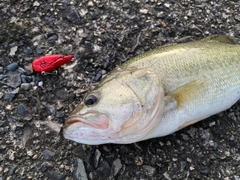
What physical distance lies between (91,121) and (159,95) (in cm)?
66

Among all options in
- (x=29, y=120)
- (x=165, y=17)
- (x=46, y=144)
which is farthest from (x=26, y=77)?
(x=165, y=17)

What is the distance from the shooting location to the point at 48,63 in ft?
12.7

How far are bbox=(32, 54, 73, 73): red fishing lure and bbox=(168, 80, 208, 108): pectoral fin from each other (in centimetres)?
130

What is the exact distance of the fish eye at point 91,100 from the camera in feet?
10.2

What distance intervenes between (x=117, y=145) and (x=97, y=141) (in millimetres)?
417

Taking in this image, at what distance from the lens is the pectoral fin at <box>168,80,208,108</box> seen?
329 centimetres

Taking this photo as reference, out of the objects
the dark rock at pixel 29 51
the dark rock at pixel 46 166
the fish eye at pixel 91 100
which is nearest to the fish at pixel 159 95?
the fish eye at pixel 91 100

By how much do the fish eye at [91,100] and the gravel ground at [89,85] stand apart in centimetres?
52

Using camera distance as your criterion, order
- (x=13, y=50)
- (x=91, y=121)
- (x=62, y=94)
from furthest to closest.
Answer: (x=13, y=50) < (x=62, y=94) < (x=91, y=121)

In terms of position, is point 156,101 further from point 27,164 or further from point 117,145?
point 27,164

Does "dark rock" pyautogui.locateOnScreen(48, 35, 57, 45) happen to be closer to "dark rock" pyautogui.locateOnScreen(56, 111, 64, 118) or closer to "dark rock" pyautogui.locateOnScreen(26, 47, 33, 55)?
"dark rock" pyautogui.locateOnScreen(26, 47, 33, 55)

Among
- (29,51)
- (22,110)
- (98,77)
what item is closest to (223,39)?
(98,77)

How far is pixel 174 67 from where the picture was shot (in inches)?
133

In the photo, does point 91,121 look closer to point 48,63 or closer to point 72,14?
point 48,63
